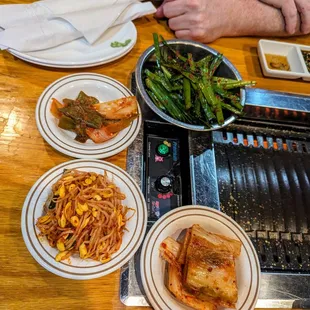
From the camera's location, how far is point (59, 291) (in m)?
1.36

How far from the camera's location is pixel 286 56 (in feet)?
7.91

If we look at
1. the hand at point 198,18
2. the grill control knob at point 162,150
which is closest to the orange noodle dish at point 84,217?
the grill control knob at point 162,150

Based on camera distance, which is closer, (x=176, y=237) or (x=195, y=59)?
(x=176, y=237)

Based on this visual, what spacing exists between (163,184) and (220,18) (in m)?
1.19

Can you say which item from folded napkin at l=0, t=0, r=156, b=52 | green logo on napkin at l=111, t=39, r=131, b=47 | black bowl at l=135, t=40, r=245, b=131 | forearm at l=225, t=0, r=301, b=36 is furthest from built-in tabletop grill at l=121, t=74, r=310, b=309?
forearm at l=225, t=0, r=301, b=36

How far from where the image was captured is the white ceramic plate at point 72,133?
1.65 meters

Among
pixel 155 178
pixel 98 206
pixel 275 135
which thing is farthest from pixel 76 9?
pixel 275 135

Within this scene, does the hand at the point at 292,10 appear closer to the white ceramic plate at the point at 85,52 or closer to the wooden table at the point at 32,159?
the wooden table at the point at 32,159

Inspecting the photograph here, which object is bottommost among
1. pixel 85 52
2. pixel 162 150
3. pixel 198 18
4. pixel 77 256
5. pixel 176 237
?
pixel 77 256

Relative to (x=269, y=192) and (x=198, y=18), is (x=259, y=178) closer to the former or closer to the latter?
(x=269, y=192)

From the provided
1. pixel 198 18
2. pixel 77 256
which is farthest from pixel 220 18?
pixel 77 256

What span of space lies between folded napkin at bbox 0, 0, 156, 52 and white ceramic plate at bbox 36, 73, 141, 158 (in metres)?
0.29

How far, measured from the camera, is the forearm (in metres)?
2.30

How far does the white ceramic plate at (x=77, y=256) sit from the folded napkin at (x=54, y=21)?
0.81 meters
